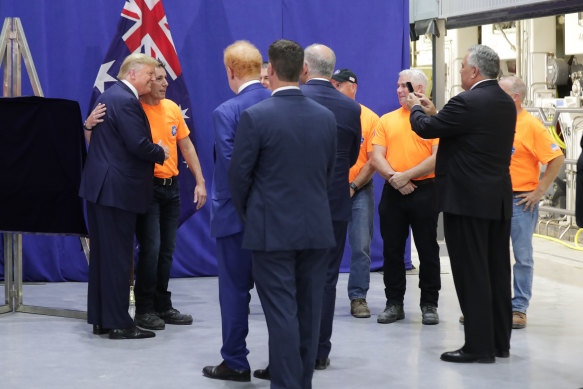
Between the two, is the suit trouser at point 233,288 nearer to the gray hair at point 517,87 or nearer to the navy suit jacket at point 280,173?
the navy suit jacket at point 280,173

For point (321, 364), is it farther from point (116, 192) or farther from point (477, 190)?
point (116, 192)

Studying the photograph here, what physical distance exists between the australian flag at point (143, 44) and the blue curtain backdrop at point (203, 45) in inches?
4.2

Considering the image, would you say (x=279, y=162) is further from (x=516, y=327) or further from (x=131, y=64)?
(x=516, y=327)

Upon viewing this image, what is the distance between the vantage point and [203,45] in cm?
653

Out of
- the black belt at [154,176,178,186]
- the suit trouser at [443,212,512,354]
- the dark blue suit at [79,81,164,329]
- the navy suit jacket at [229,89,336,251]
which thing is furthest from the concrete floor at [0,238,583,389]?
the navy suit jacket at [229,89,336,251]

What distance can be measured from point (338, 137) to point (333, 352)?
1.17 metres

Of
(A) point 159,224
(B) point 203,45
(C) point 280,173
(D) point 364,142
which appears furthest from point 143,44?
(C) point 280,173

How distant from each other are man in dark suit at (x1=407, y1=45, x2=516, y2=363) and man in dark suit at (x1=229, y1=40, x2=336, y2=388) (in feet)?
3.50

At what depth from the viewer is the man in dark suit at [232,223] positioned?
3732 mm

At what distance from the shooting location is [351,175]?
17.9 ft

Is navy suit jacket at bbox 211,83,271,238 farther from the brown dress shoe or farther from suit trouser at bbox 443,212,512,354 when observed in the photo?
the brown dress shoe

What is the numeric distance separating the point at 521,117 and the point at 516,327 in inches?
49.2

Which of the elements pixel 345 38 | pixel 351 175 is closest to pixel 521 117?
pixel 351 175

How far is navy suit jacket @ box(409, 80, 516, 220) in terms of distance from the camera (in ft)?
13.5
